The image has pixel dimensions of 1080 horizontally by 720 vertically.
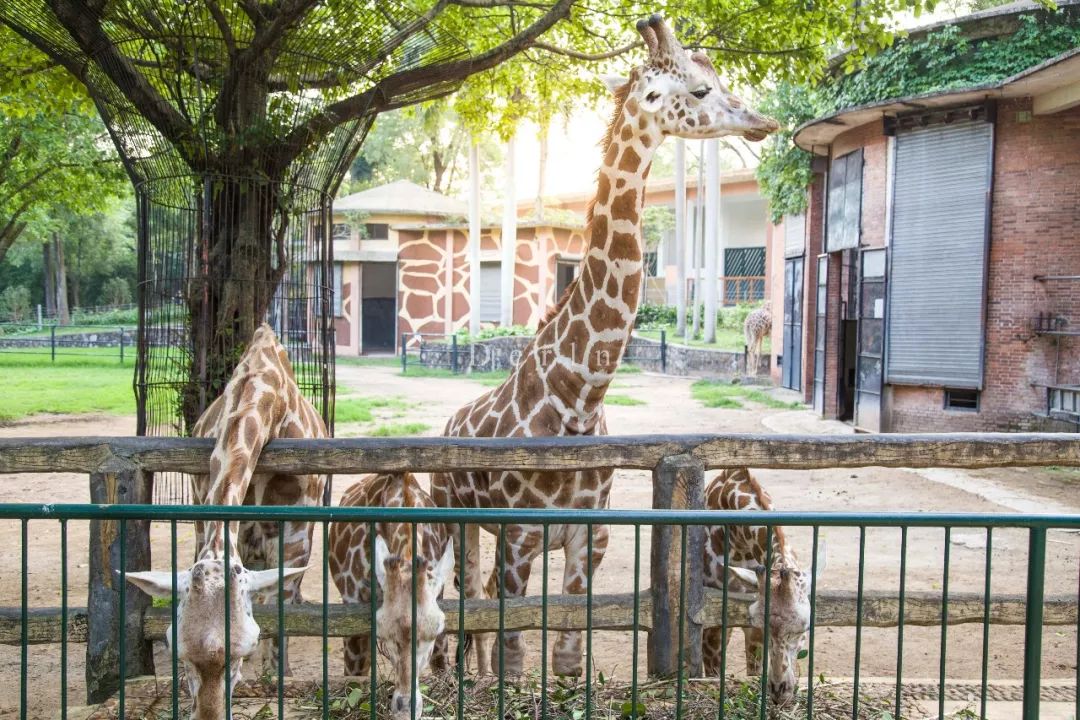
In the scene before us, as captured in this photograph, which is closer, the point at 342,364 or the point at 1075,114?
the point at 1075,114

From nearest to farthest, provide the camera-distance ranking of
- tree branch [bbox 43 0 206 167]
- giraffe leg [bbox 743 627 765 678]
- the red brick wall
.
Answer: giraffe leg [bbox 743 627 765 678]
tree branch [bbox 43 0 206 167]
the red brick wall

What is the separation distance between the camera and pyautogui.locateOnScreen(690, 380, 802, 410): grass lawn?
17.8 m

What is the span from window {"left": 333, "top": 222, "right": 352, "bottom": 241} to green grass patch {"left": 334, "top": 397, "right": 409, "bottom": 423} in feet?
51.7

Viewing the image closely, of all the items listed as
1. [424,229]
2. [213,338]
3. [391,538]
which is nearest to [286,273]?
[213,338]

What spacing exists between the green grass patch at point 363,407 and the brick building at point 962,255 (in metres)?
7.84

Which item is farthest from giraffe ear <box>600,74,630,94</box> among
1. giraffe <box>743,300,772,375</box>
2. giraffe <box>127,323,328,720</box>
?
giraffe <box>743,300,772,375</box>

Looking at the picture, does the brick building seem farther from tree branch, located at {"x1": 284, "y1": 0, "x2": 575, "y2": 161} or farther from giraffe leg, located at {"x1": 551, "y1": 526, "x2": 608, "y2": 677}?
giraffe leg, located at {"x1": 551, "y1": 526, "x2": 608, "y2": 677}

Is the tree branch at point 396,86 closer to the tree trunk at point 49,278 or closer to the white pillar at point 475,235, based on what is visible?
the white pillar at point 475,235

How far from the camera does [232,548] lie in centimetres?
345

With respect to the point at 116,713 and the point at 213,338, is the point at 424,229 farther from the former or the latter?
the point at 116,713

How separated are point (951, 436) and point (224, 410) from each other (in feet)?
11.0

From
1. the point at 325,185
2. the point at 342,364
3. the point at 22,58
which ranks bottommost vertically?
the point at 342,364

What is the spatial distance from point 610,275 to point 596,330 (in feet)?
0.96

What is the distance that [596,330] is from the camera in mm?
4773
